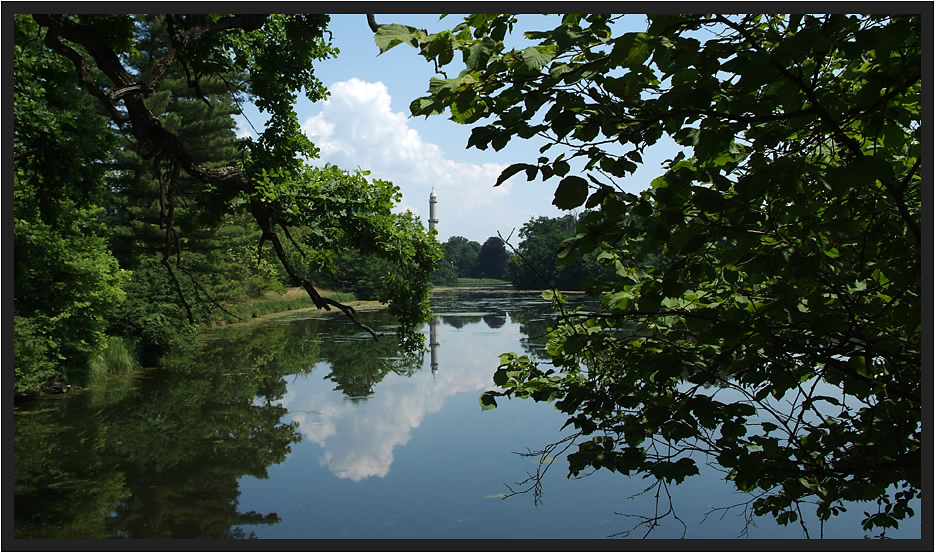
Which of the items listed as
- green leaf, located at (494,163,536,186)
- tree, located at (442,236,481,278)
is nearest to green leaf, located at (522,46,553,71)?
green leaf, located at (494,163,536,186)

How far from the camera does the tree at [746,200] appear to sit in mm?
1438

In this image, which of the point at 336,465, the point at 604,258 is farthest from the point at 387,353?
the point at 604,258

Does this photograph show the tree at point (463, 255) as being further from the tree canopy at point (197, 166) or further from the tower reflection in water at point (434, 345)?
the tree canopy at point (197, 166)

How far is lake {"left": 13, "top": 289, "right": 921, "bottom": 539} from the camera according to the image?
4.94m

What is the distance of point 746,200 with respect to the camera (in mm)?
1413

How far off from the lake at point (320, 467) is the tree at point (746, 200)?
108 centimetres

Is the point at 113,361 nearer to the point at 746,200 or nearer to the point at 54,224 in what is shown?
the point at 54,224

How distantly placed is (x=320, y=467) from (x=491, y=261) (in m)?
11.7

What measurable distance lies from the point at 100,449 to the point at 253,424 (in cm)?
161

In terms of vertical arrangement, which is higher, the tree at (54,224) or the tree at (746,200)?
the tree at (54,224)

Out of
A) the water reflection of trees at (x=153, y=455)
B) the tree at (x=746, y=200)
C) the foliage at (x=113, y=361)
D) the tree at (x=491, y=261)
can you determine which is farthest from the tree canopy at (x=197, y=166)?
the tree at (x=491, y=261)

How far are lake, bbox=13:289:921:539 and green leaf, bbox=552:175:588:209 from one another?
137cm

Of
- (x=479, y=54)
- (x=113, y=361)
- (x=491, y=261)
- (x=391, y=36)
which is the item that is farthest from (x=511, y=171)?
(x=491, y=261)

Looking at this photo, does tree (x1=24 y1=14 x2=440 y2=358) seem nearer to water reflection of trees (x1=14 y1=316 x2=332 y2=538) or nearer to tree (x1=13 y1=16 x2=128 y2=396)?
tree (x1=13 y1=16 x2=128 y2=396)
